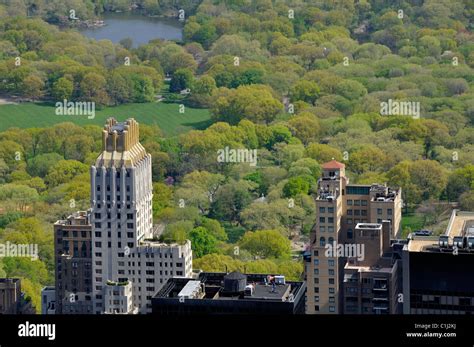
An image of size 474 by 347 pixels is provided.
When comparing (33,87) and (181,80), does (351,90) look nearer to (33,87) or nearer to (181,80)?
(181,80)

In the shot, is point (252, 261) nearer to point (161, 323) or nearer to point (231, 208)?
point (231, 208)

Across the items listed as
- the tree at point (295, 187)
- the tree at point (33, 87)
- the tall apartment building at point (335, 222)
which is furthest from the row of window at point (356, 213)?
the tree at point (33, 87)

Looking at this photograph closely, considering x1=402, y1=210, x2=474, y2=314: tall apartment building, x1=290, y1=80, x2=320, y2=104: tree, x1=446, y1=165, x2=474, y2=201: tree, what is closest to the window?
x1=402, y1=210, x2=474, y2=314: tall apartment building

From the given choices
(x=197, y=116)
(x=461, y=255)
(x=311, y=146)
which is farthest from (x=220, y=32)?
(x=461, y=255)


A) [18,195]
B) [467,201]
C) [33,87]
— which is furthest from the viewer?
[33,87]

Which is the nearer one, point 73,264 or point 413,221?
point 73,264

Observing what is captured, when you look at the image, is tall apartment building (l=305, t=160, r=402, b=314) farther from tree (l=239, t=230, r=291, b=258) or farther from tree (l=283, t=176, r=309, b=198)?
tree (l=283, t=176, r=309, b=198)

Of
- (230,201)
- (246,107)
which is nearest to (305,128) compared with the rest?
(246,107)
